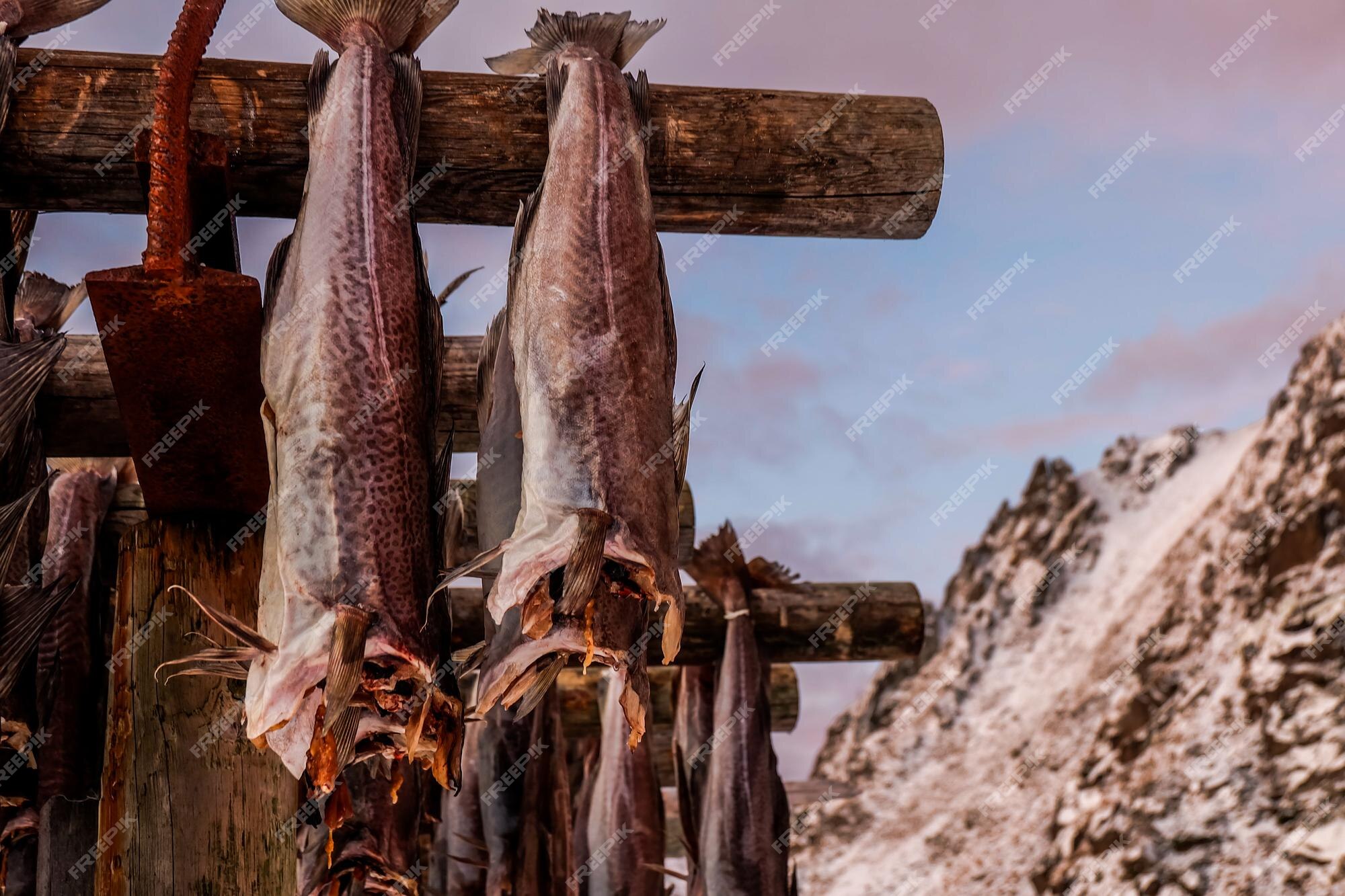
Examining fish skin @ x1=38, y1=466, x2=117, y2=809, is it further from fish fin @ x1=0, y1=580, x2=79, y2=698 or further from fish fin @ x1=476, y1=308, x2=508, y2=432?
fish fin @ x1=476, y1=308, x2=508, y2=432

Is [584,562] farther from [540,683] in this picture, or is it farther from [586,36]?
[586,36]

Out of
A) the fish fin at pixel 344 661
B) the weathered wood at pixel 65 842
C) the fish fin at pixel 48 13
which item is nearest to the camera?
the fish fin at pixel 344 661

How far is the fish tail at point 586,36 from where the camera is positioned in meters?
2.51

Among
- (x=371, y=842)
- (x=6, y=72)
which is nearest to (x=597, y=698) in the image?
(x=371, y=842)

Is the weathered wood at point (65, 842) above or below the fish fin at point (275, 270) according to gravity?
below

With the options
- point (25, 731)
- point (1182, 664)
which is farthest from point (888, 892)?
point (25, 731)

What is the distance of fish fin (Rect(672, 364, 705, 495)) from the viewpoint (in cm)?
236

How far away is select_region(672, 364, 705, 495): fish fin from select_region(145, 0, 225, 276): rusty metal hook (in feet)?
3.22

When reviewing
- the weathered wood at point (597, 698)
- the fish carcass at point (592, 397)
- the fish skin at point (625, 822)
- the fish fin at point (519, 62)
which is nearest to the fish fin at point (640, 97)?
the fish carcass at point (592, 397)

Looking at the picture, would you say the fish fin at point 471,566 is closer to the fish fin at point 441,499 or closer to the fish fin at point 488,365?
the fish fin at point 441,499

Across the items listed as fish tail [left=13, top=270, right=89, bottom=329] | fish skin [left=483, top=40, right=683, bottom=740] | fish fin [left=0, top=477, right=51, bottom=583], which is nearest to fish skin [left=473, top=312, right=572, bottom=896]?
fish fin [left=0, top=477, right=51, bottom=583]

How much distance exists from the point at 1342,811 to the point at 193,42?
9254 mm

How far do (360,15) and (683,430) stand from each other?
3.55 ft

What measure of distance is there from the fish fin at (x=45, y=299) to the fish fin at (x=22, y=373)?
1.16 meters
